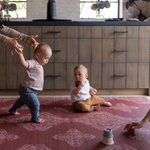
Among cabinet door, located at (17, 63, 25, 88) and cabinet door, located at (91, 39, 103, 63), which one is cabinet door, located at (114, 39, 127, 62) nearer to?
cabinet door, located at (91, 39, 103, 63)

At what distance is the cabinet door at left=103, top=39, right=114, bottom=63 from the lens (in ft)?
9.23

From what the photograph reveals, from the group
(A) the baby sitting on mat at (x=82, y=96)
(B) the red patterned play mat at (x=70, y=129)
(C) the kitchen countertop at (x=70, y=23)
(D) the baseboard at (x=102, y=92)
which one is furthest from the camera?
(D) the baseboard at (x=102, y=92)

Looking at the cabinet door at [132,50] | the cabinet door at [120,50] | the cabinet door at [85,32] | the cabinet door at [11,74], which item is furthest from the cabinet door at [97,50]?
the cabinet door at [11,74]

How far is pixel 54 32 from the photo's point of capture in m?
2.78

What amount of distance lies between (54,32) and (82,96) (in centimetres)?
108

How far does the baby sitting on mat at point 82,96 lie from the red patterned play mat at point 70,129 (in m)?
0.06

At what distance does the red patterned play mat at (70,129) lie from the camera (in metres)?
1.28

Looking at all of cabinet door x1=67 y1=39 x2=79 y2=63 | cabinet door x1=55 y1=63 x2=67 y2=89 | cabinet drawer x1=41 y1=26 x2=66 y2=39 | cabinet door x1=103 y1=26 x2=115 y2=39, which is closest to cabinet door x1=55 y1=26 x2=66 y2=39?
cabinet drawer x1=41 y1=26 x2=66 y2=39

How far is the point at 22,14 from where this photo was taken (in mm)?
3654

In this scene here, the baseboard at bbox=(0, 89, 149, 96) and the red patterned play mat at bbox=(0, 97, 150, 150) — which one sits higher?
A: the baseboard at bbox=(0, 89, 149, 96)

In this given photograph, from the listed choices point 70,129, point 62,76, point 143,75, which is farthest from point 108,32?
point 70,129

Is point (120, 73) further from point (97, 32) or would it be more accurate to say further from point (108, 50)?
point (97, 32)

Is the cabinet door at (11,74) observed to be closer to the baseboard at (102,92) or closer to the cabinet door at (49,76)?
the baseboard at (102,92)

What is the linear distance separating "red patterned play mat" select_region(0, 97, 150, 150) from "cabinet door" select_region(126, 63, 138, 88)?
56 cm
